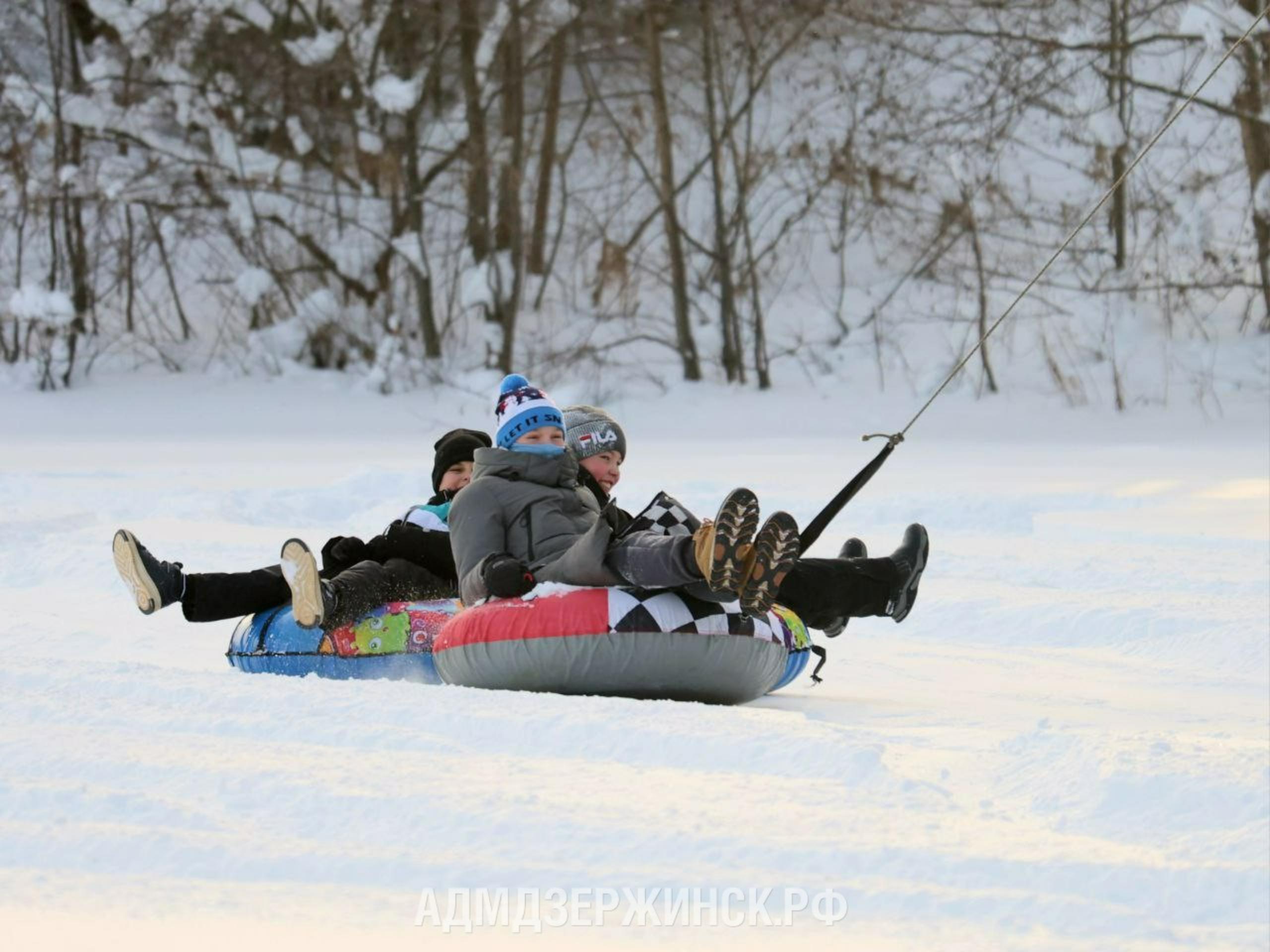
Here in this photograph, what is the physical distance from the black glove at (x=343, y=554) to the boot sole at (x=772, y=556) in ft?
6.03

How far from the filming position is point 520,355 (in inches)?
603

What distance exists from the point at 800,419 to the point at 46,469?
5.84m

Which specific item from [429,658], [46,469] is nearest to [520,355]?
[46,469]

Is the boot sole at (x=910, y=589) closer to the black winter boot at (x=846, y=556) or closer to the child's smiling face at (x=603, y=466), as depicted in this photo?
the black winter boot at (x=846, y=556)

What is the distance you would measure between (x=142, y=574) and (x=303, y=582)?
0.51 meters

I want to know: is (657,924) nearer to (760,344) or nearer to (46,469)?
(46,469)

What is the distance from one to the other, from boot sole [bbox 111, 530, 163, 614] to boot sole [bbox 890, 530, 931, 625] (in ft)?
6.90

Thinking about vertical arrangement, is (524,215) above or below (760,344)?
above

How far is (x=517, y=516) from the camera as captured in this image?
193 inches

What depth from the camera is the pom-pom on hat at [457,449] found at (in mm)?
5816

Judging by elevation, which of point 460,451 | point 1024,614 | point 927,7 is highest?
point 927,7

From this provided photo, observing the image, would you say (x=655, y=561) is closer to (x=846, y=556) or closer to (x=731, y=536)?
(x=731, y=536)

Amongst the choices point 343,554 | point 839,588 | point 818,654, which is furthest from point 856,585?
point 343,554

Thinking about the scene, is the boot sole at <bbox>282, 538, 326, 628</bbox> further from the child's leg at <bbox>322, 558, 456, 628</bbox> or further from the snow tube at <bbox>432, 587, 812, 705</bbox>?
the snow tube at <bbox>432, 587, 812, 705</bbox>
